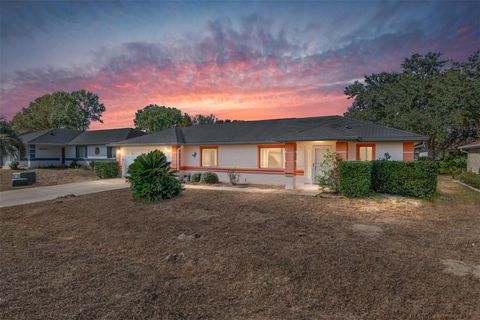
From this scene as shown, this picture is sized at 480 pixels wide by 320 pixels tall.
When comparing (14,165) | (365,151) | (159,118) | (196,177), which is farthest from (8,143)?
(159,118)

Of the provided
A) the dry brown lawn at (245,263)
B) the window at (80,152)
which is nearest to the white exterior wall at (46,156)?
the window at (80,152)

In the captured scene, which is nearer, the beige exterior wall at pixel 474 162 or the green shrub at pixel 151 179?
the green shrub at pixel 151 179

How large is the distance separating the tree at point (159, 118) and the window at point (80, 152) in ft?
74.6

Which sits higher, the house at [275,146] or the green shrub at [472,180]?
the house at [275,146]

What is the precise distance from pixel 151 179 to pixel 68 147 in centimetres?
2708

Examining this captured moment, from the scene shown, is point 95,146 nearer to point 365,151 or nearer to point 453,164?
point 365,151

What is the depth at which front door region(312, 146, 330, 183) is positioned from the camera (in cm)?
1530

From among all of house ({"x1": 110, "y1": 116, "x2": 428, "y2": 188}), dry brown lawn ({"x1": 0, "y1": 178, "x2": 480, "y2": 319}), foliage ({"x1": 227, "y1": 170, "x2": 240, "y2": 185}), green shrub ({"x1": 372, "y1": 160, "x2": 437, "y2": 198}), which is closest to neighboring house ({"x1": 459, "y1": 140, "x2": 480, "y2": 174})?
house ({"x1": 110, "y1": 116, "x2": 428, "y2": 188})

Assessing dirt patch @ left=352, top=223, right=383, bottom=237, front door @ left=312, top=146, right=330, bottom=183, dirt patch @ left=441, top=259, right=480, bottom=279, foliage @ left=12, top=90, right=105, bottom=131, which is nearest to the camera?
dirt patch @ left=441, top=259, right=480, bottom=279

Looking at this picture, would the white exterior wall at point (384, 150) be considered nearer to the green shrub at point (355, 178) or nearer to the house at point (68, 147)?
the green shrub at point (355, 178)

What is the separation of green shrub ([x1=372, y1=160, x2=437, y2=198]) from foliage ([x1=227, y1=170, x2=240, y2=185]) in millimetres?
8453

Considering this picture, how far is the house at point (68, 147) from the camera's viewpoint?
29.3m

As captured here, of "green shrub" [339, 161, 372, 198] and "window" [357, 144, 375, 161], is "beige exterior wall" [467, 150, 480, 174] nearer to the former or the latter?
"window" [357, 144, 375, 161]

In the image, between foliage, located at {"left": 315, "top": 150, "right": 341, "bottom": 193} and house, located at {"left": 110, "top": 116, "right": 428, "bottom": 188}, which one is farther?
house, located at {"left": 110, "top": 116, "right": 428, "bottom": 188}
